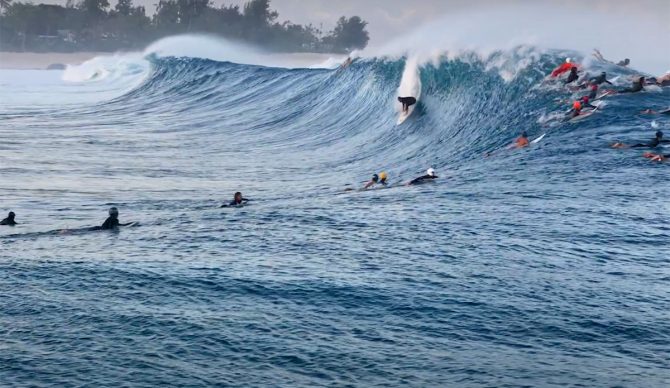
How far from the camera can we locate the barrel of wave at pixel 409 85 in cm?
3691

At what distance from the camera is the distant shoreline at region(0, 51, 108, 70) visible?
189m

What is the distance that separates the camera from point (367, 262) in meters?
15.6

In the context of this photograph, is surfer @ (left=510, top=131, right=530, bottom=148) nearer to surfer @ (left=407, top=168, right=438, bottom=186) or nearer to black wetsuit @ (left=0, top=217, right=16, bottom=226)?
surfer @ (left=407, top=168, right=438, bottom=186)

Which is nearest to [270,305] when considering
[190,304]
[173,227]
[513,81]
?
[190,304]

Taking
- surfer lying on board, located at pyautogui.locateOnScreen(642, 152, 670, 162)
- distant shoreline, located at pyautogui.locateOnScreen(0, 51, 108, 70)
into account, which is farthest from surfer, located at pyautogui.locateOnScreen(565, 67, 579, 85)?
distant shoreline, located at pyautogui.locateOnScreen(0, 51, 108, 70)

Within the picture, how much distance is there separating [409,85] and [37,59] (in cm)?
16878

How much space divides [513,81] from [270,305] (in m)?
21.9

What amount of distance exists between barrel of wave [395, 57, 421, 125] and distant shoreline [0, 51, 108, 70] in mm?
155082

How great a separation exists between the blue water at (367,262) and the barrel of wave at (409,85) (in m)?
2.58

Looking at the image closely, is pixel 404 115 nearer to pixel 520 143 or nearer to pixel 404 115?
pixel 404 115

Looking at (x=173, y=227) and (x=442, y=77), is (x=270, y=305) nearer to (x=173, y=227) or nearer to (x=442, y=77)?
(x=173, y=227)

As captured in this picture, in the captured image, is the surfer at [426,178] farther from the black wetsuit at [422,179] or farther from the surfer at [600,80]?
the surfer at [600,80]

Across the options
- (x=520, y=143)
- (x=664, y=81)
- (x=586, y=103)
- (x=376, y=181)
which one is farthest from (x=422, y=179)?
(x=664, y=81)

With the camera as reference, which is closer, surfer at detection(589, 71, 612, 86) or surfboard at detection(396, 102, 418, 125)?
surfer at detection(589, 71, 612, 86)
